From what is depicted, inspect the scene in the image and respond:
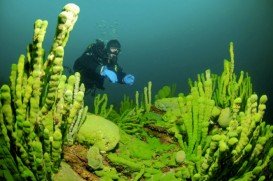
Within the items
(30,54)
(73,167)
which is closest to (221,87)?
(73,167)

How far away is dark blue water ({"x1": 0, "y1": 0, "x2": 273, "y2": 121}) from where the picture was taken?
97.9 metres

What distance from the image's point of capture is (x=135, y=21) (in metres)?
126

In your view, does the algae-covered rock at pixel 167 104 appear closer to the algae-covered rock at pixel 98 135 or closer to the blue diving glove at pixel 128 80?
A: the blue diving glove at pixel 128 80

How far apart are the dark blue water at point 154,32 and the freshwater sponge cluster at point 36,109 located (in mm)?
92283

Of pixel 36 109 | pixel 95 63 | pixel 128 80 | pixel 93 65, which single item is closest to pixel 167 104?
pixel 128 80

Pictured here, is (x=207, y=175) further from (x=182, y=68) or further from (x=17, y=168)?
(x=182, y=68)

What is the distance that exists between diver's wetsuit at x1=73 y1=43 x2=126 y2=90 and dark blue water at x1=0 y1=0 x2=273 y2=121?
85801 millimetres

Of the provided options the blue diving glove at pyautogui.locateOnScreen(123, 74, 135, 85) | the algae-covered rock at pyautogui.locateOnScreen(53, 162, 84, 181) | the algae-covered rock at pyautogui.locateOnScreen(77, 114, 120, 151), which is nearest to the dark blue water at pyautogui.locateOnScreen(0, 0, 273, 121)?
the blue diving glove at pyautogui.locateOnScreen(123, 74, 135, 85)

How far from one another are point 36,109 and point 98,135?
38.3 inches

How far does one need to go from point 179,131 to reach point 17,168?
1.78 metres

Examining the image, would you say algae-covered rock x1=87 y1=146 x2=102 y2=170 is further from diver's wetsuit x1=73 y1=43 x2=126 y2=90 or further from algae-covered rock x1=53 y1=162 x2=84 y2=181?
diver's wetsuit x1=73 y1=43 x2=126 y2=90

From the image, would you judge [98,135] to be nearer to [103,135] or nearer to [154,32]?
[103,135]

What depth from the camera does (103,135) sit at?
2.86m

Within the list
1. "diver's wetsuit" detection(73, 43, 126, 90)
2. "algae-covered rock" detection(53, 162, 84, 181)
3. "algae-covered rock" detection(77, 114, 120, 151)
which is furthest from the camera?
"diver's wetsuit" detection(73, 43, 126, 90)
